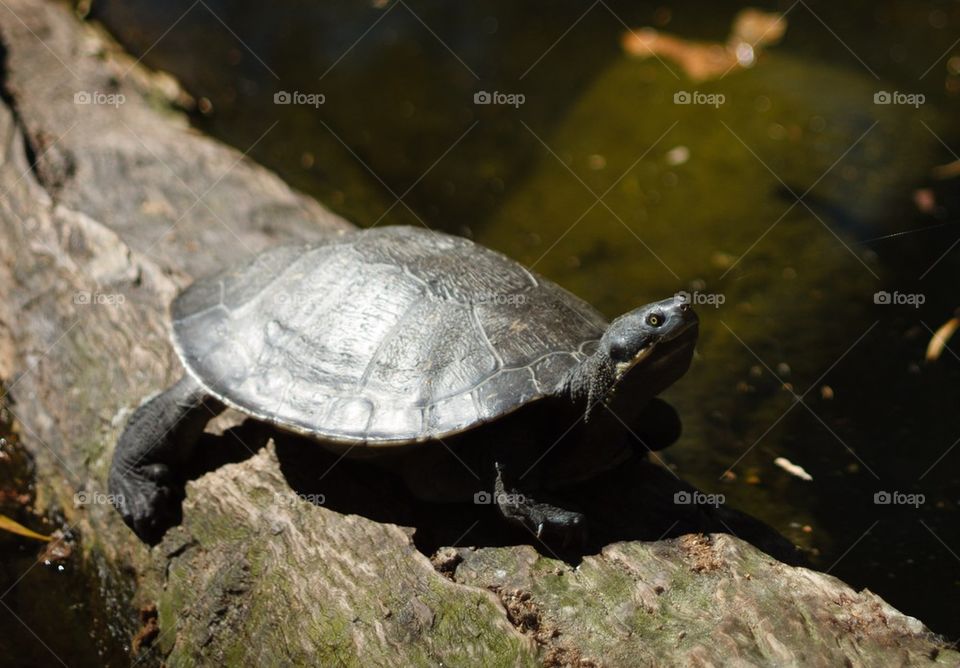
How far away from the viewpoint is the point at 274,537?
3729 millimetres

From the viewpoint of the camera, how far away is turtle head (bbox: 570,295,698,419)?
11.2ft

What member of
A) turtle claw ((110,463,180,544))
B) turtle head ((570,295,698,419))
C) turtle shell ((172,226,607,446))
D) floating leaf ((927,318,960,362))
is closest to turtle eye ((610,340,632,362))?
turtle head ((570,295,698,419))

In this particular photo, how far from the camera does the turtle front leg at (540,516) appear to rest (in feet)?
11.4

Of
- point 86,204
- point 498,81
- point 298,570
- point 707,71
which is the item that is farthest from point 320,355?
point 707,71

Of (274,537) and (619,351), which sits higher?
(619,351)

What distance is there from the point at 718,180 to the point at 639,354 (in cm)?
431

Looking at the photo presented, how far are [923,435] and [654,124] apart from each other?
395 centimetres

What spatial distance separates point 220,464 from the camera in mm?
4160

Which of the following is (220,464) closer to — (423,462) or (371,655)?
(423,462)

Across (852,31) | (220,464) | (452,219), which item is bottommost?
(220,464)

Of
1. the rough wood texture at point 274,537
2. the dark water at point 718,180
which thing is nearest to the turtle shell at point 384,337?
the rough wood texture at point 274,537

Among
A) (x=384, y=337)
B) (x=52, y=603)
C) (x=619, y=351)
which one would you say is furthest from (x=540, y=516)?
(x=52, y=603)

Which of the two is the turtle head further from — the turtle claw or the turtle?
the turtle claw

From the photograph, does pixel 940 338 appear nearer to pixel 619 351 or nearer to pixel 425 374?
pixel 619 351
